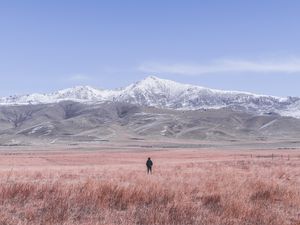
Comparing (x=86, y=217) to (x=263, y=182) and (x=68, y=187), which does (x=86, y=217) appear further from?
(x=263, y=182)

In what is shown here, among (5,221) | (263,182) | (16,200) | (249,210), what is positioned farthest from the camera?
(263,182)

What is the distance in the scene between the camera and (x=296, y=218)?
36.1 feet

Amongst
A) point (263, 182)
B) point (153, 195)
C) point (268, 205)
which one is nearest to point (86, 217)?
point (153, 195)

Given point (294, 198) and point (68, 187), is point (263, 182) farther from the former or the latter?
point (68, 187)

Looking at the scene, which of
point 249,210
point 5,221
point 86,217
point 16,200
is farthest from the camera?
point 16,200

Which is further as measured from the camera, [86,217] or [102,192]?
[102,192]

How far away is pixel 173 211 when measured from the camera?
11055 millimetres

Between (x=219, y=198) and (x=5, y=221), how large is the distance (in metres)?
5.33

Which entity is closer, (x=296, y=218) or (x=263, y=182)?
(x=296, y=218)

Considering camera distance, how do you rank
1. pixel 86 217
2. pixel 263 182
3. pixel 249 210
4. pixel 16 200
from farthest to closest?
1. pixel 263 182
2. pixel 16 200
3. pixel 249 210
4. pixel 86 217

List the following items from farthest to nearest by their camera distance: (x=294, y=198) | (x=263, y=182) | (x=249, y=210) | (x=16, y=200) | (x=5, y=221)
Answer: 1. (x=263, y=182)
2. (x=294, y=198)
3. (x=16, y=200)
4. (x=249, y=210)
5. (x=5, y=221)

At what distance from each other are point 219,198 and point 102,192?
278 cm

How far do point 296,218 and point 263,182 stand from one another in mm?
4385

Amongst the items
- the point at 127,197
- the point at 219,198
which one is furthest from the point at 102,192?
the point at 219,198
